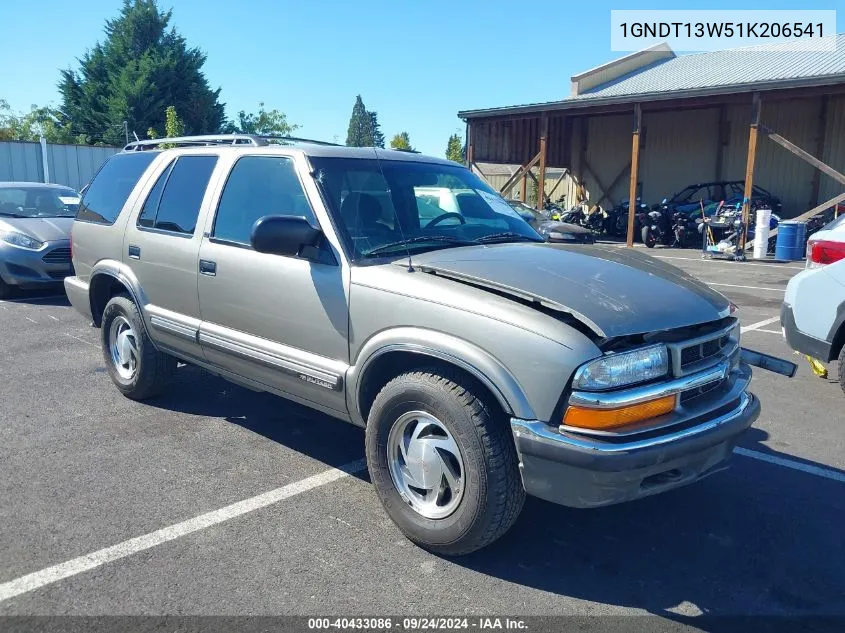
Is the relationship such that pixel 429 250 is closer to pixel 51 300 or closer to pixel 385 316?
pixel 385 316

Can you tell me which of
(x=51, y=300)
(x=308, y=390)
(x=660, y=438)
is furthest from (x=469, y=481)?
(x=51, y=300)

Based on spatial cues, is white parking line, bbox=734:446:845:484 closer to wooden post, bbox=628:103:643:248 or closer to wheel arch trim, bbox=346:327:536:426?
wheel arch trim, bbox=346:327:536:426

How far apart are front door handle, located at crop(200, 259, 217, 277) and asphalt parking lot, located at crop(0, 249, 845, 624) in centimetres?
114

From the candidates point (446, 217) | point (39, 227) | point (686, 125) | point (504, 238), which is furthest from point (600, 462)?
point (686, 125)

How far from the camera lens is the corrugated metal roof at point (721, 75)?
1716 cm

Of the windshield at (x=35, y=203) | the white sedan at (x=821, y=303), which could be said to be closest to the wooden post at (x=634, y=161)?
the white sedan at (x=821, y=303)

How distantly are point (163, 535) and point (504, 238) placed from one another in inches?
96.3

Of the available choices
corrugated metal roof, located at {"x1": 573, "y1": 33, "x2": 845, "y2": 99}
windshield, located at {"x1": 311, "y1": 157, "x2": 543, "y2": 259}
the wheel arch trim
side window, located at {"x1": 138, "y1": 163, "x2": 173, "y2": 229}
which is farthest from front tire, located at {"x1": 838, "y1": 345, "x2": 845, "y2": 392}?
corrugated metal roof, located at {"x1": 573, "y1": 33, "x2": 845, "y2": 99}

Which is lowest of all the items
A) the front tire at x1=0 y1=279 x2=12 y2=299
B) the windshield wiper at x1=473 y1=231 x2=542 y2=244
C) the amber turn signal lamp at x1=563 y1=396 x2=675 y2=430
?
the front tire at x1=0 y1=279 x2=12 y2=299

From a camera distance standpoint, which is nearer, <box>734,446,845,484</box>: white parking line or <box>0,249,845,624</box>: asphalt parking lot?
<box>0,249,845,624</box>: asphalt parking lot

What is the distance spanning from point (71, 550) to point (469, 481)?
187 centimetres

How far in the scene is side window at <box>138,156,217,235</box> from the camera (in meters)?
4.58

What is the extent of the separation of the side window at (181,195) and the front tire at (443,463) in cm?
211

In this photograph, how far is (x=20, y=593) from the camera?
9.42ft
